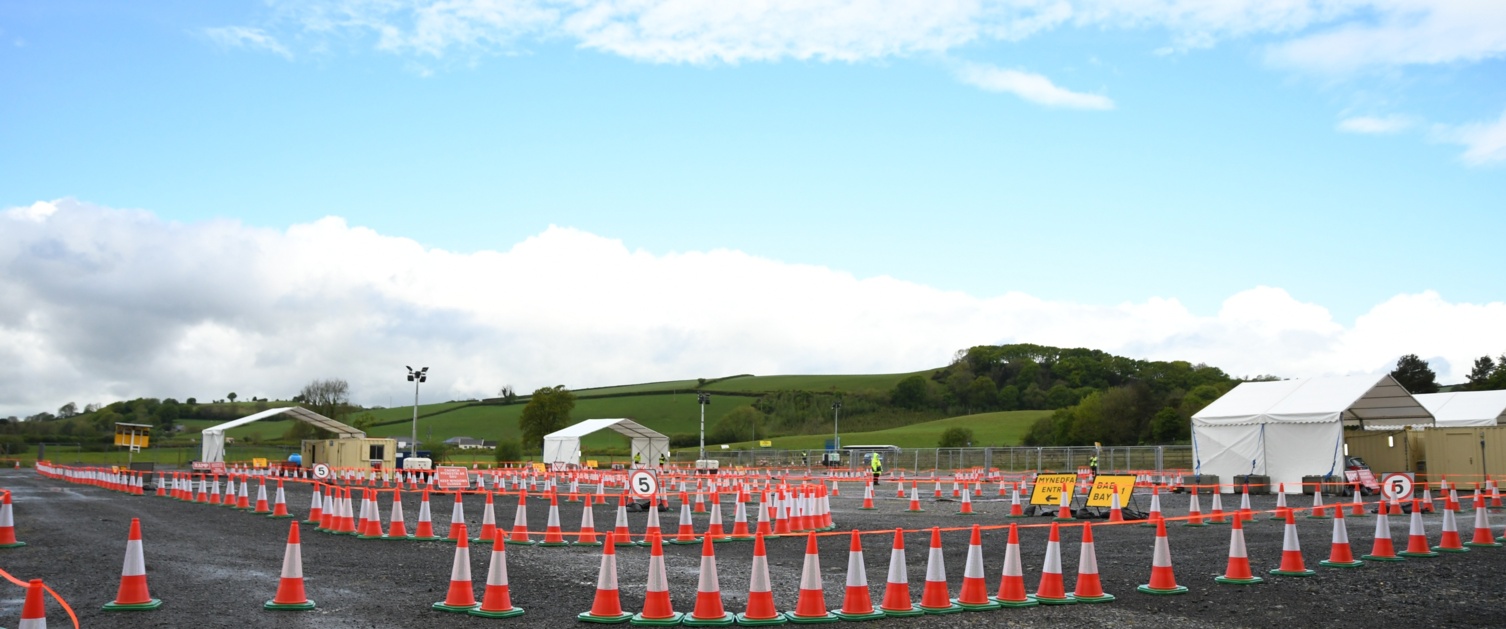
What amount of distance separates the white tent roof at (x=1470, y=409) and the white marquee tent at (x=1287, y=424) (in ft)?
24.1

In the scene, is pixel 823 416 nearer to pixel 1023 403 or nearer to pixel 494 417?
pixel 1023 403

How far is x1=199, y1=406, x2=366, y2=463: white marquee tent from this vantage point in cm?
5454

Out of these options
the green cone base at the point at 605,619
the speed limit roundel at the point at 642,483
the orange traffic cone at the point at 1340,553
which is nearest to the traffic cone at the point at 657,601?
the green cone base at the point at 605,619

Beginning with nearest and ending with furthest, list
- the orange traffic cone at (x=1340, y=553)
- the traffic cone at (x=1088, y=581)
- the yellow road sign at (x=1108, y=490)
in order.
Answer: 1. the traffic cone at (x=1088, y=581)
2. the orange traffic cone at (x=1340, y=553)
3. the yellow road sign at (x=1108, y=490)

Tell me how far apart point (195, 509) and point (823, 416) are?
11761 centimetres

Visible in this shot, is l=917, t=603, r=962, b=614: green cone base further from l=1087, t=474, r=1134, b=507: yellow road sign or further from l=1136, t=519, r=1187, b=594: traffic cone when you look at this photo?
l=1087, t=474, r=1134, b=507: yellow road sign

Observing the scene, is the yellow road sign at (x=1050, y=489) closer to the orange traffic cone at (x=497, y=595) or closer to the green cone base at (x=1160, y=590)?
the green cone base at (x=1160, y=590)

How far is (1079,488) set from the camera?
38.0 metres

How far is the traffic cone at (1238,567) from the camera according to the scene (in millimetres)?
11195

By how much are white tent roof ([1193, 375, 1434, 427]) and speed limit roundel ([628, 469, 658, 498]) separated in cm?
2275

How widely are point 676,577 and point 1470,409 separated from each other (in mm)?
46392

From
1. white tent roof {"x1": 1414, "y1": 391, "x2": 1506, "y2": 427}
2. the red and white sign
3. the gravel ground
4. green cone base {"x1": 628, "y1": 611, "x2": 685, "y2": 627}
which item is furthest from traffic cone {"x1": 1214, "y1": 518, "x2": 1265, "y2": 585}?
white tent roof {"x1": 1414, "y1": 391, "x2": 1506, "y2": 427}

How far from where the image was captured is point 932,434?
4724 inches

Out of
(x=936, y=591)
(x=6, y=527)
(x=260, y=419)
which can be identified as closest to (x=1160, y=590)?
(x=936, y=591)
